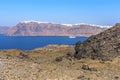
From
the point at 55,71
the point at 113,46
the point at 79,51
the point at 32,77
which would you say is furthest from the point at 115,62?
the point at 32,77

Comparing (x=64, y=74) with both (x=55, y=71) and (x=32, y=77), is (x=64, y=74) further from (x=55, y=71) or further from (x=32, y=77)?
(x=32, y=77)

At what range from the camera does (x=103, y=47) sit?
971 inches

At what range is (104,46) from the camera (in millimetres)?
24703

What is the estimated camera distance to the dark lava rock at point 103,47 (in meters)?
24.0

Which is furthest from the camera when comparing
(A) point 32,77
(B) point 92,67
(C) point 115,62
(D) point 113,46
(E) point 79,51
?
(E) point 79,51

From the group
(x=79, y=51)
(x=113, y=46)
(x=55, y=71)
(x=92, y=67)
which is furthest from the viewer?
(x=79, y=51)

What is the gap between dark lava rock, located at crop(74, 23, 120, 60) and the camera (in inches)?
945

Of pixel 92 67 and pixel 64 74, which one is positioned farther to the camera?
pixel 92 67

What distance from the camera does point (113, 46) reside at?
24.4 meters

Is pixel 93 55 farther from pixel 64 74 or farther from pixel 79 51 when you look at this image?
pixel 64 74

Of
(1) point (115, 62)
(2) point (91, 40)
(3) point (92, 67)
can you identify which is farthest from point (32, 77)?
(2) point (91, 40)

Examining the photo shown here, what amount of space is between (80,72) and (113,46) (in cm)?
693

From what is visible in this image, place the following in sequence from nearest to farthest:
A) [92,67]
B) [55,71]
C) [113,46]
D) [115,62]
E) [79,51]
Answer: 1. [55,71]
2. [92,67]
3. [115,62]
4. [113,46]
5. [79,51]

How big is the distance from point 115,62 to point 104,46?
2.43 meters
